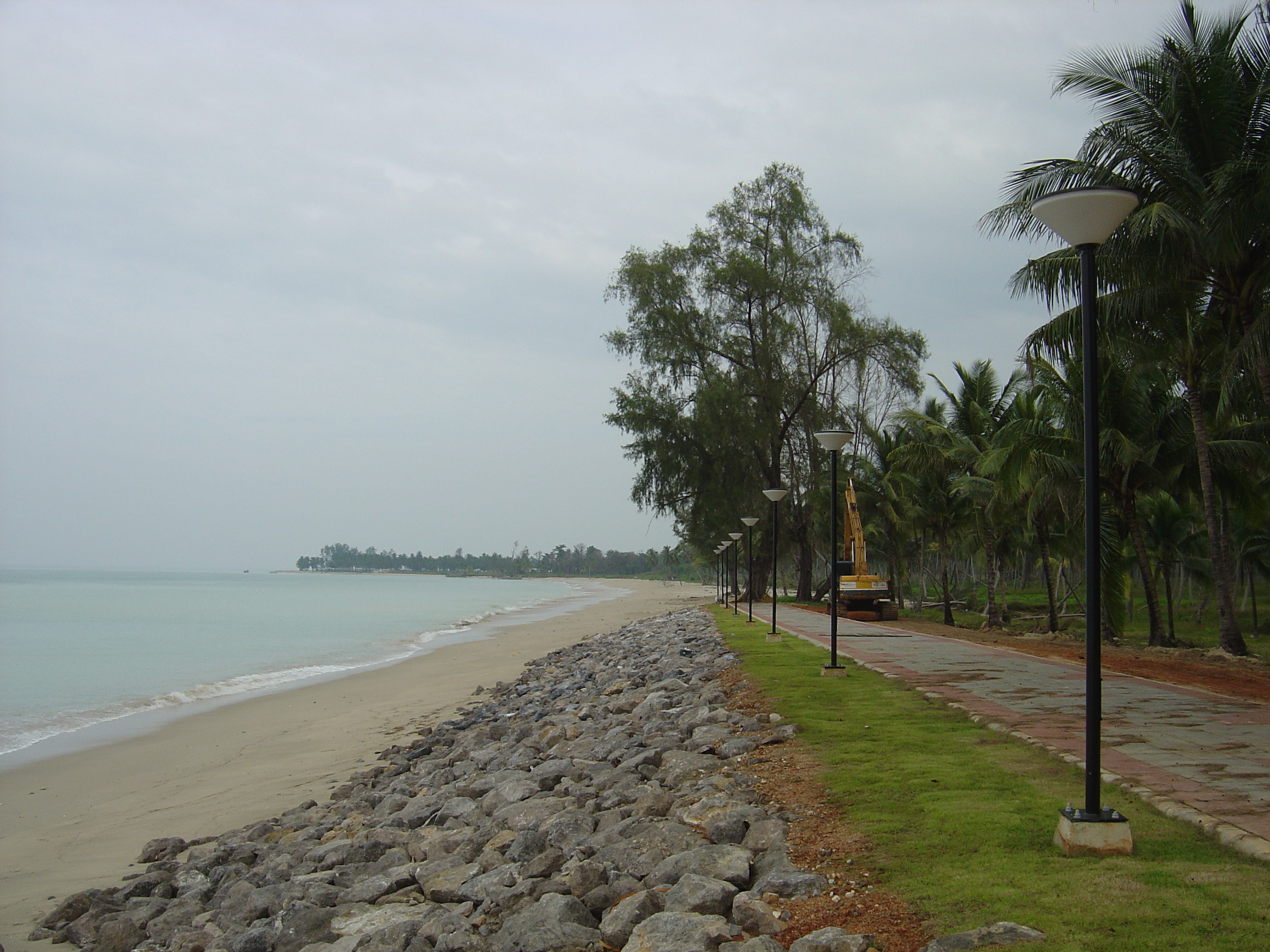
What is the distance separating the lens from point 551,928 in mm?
4672

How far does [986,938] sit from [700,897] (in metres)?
1.47

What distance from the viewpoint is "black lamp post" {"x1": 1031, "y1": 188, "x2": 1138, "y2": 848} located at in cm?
450

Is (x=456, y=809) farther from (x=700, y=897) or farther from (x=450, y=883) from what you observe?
(x=700, y=897)

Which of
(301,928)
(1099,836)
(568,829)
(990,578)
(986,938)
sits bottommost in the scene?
(301,928)

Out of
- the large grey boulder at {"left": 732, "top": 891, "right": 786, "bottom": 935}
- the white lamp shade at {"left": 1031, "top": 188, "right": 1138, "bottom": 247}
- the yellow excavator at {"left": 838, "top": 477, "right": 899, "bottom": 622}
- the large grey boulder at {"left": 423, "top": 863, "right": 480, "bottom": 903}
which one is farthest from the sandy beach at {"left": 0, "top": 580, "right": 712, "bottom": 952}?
the yellow excavator at {"left": 838, "top": 477, "right": 899, "bottom": 622}

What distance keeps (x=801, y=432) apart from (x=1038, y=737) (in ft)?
88.8

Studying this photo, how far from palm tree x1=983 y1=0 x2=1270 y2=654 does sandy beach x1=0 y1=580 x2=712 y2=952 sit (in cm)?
1328

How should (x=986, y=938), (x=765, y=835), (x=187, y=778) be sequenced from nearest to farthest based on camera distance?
(x=986, y=938), (x=765, y=835), (x=187, y=778)

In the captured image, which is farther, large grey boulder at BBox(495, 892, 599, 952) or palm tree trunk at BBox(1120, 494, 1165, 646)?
palm tree trunk at BBox(1120, 494, 1165, 646)

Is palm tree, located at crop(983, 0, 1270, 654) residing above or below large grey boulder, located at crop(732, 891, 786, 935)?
above

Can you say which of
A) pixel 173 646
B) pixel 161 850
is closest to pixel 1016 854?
pixel 161 850

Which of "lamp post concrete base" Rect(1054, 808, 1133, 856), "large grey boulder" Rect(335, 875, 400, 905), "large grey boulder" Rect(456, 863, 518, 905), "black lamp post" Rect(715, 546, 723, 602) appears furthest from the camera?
"black lamp post" Rect(715, 546, 723, 602)

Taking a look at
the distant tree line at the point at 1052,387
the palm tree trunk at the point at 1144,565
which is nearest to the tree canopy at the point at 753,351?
the distant tree line at the point at 1052,387

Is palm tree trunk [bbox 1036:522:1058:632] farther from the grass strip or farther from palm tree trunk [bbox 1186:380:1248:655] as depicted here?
the grass strip
